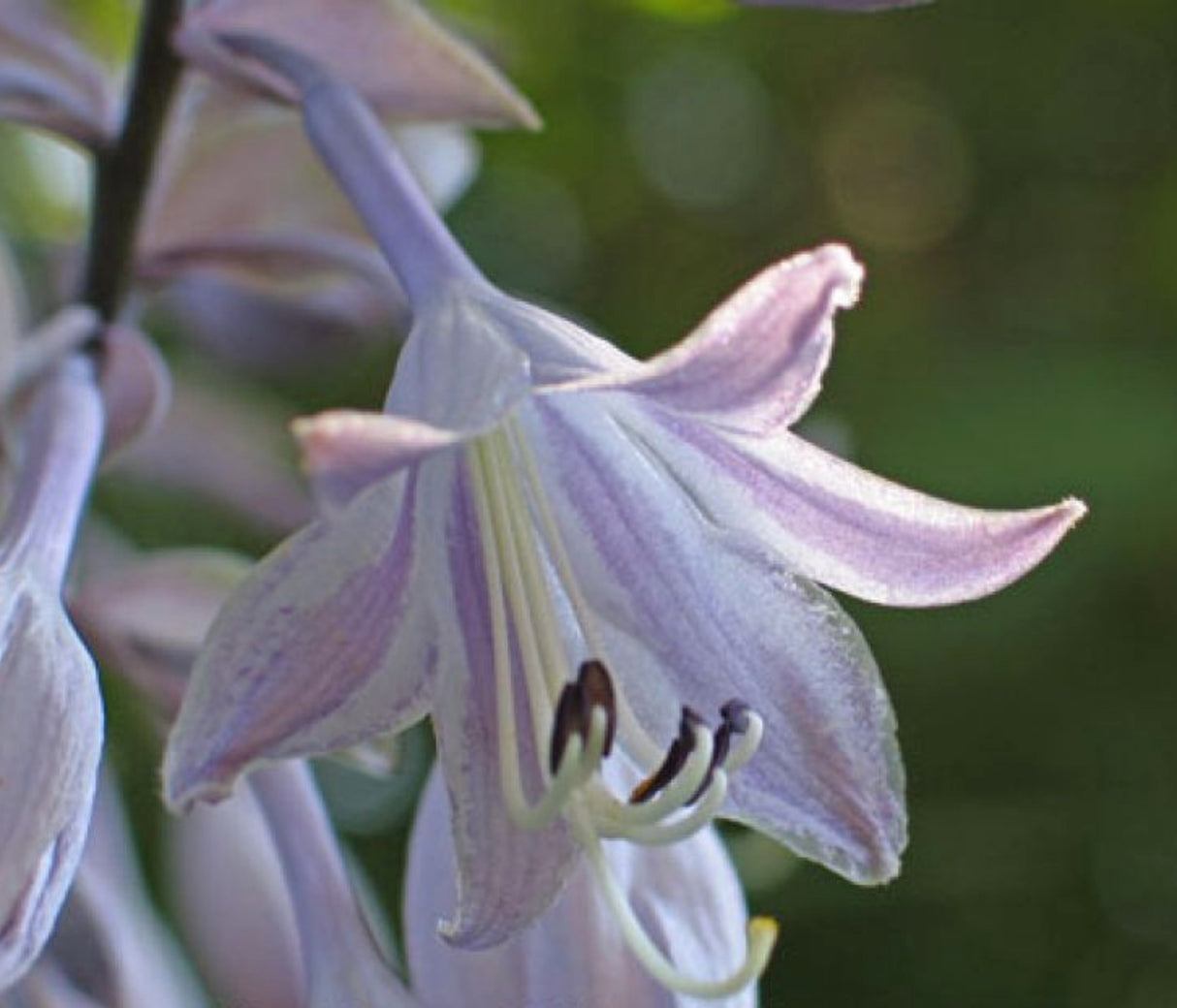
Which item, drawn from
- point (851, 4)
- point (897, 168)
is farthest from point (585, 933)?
point (897, 168)

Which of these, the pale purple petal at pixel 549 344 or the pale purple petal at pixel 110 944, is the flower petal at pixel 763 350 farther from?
the pale purple petal at pixel 110 944

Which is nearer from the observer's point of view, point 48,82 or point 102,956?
point 102,956

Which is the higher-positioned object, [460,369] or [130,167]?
[460,369]

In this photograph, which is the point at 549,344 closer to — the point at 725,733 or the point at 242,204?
the point at 725,733

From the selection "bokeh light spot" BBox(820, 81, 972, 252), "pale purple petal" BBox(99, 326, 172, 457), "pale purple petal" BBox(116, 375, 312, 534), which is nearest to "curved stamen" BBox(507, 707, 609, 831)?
"pale purple petal" BBox(99, 326, 172, 457)

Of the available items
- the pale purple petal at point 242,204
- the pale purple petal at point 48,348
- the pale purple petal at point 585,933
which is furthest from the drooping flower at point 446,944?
the pale purple petal at point 242,204

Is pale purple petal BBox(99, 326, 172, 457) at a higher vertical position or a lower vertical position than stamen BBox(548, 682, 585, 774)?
lower

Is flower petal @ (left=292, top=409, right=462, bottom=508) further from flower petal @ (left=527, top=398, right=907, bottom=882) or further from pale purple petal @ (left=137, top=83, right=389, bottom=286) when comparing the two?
pale purple petal @ (left=137, top=83, right=389, bottom=286)
